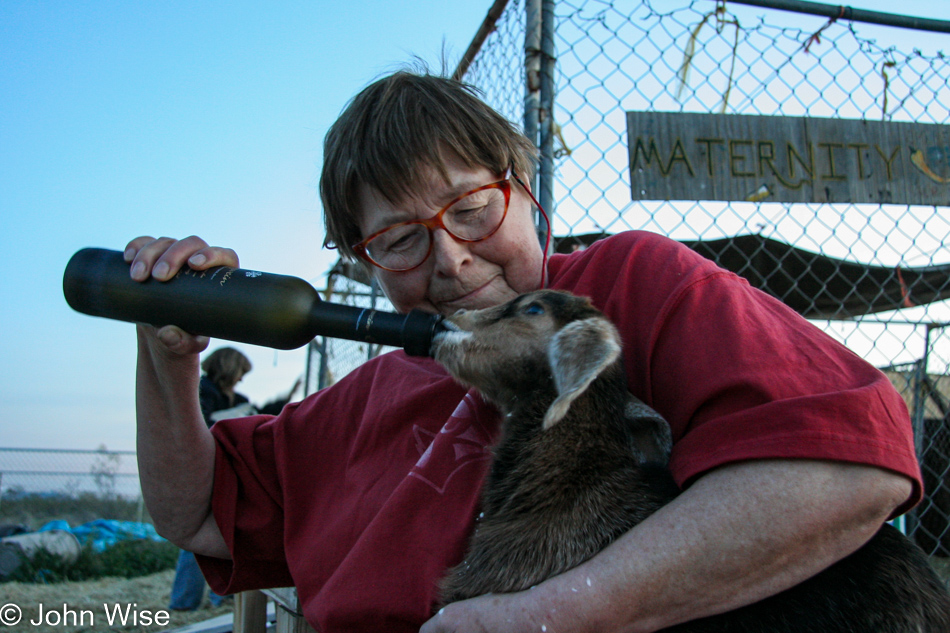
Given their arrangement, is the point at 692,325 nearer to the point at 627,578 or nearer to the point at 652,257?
the point at 652,257

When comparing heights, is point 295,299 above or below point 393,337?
above

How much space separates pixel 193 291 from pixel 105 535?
9.55 metres

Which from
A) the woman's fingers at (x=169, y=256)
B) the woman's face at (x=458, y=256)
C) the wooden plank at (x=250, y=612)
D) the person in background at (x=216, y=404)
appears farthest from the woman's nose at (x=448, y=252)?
the person in background at (x=216, y=404)

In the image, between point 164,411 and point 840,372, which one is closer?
point 840,372

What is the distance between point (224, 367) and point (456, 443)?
653 cm

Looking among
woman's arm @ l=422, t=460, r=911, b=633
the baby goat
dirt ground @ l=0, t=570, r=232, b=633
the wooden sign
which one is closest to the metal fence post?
the wooden sign

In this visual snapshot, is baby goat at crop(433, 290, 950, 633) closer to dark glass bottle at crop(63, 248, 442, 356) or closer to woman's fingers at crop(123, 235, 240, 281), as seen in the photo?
dark glass bottle at crop(63, 248, 442, 356)

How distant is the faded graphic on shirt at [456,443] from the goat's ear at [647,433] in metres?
0.42

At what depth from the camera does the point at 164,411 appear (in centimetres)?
207

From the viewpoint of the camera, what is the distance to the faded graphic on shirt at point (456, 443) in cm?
173

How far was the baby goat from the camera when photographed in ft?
4.45

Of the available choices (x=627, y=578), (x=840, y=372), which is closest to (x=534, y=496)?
(x=627, y=578)

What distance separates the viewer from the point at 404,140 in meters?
1.99

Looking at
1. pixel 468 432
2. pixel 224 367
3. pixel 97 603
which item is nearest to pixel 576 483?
→ pixel 468 432
